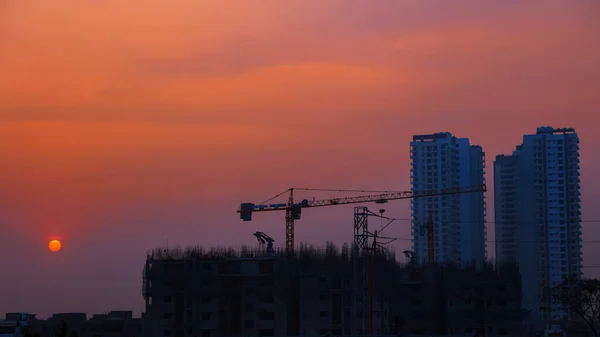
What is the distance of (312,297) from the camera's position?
70750mm

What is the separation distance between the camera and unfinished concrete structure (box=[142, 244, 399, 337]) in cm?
7062

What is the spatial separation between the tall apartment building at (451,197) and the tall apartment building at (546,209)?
4115mm

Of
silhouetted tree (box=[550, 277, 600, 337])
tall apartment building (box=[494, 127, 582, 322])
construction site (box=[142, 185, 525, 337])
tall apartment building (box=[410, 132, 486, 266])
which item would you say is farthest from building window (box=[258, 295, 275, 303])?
tall apartment building (box=[410, 132, 486, 266])

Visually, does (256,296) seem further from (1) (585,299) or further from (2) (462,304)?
(1) (585,299)

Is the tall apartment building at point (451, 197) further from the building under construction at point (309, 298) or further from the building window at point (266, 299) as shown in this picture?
the building window at point (266, 299)

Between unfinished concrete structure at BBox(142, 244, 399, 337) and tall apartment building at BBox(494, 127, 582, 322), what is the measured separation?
171 ft

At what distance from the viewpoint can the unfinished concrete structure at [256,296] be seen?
232 feet

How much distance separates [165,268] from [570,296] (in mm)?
29514

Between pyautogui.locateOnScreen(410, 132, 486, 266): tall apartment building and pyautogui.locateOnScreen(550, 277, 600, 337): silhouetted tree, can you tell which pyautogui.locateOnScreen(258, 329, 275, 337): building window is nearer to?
pyautogui.locateOnScreen(550, 277, 600, 337): silhouetted tree

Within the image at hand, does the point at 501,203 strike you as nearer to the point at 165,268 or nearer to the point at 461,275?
the point at 461,275

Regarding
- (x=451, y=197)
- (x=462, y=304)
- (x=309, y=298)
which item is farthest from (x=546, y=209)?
(x=309, y=298)

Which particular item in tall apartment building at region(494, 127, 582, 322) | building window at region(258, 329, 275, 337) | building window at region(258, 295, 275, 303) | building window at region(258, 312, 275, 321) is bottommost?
building window at region(258, 329, 275, 337)

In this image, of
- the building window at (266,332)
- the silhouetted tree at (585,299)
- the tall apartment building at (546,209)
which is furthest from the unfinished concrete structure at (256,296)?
the tall apartment building at (546,209)

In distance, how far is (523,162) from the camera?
125 m
